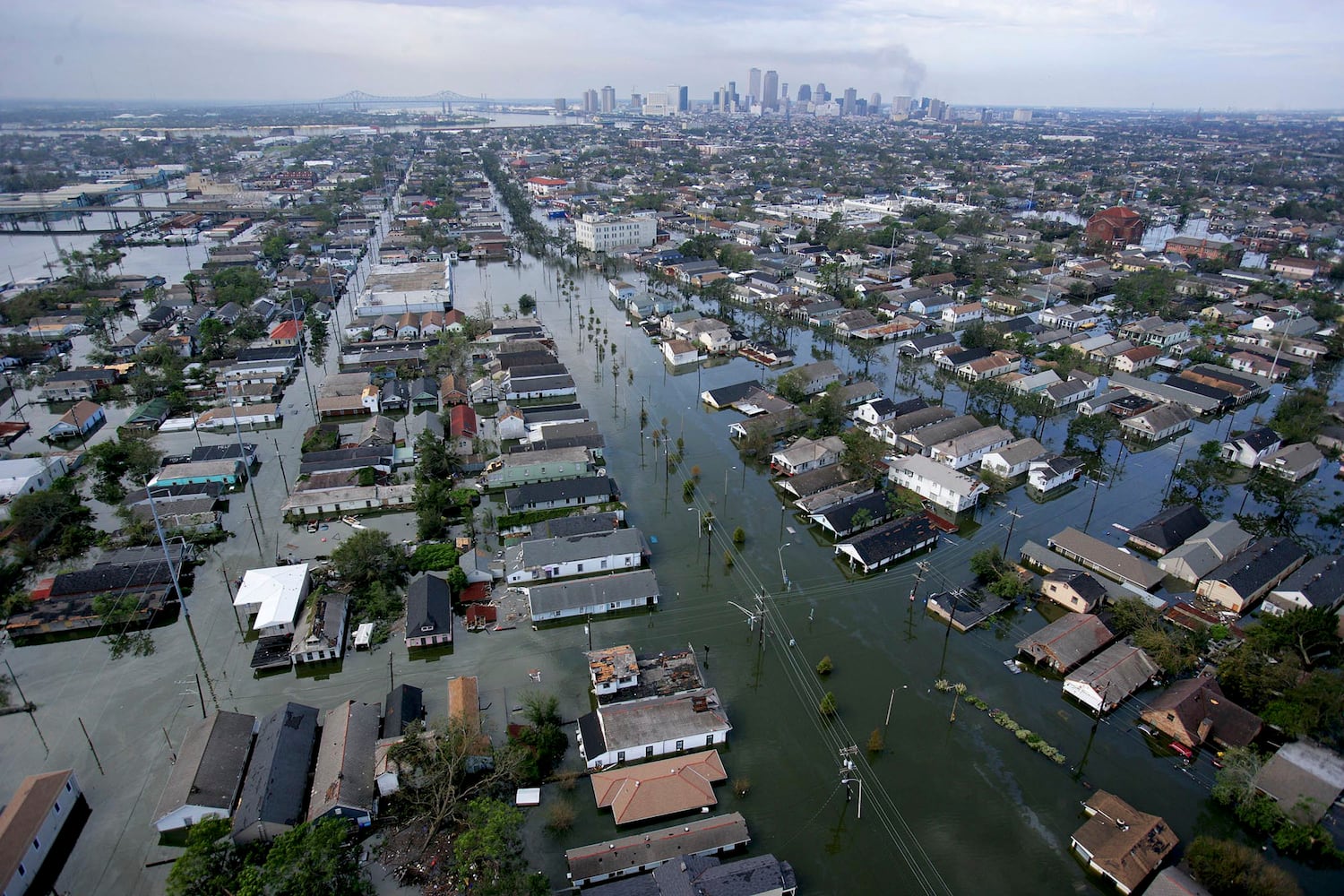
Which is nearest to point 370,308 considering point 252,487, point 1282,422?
point 252,487

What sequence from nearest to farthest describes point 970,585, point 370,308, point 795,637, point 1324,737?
point 1324,737, point 795,637, point 970,585, point 370,308

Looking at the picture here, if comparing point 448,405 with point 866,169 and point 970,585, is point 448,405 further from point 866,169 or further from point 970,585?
point 866,169

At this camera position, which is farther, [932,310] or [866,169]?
[866,169]

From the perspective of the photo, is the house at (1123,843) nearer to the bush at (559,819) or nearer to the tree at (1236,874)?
the tree at (1236,874)

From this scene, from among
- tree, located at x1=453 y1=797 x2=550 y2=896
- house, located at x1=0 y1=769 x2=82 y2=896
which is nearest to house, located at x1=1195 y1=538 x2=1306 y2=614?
tree, located at x1=453 y1=797 x2=550 y2=896

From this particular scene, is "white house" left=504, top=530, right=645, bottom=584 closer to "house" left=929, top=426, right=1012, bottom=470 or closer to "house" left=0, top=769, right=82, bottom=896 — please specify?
"house" left=0, top=769, right=82, bottom=896

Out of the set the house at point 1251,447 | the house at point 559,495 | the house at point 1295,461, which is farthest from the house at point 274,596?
the house at point 1251,447

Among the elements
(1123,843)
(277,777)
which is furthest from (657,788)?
(1123,843)
